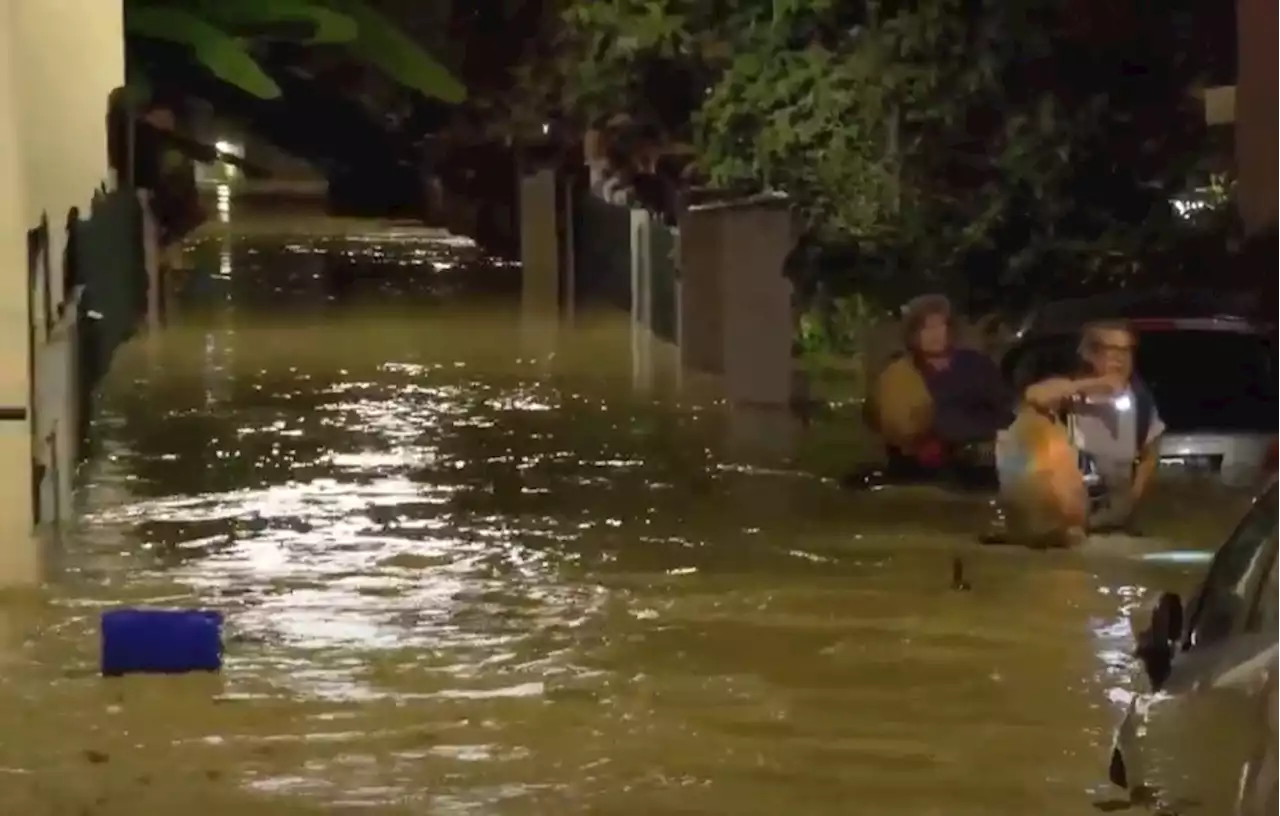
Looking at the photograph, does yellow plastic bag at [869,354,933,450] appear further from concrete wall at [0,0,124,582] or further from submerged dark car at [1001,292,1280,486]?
concrete wall at [0,0,124,582]

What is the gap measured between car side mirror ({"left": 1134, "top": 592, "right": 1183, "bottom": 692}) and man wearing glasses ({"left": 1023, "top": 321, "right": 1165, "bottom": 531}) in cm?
612

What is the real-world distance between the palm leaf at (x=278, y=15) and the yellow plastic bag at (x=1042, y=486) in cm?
1120

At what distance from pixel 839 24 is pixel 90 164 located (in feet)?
26.7

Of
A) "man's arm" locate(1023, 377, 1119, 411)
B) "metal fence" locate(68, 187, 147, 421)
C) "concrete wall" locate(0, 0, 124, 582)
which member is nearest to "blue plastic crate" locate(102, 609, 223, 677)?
"concrete wall" locate(0, 0, 124, 582)

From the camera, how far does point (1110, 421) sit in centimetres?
A: 1293

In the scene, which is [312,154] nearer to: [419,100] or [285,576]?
[419,100]

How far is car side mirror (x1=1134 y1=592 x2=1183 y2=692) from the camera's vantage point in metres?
6.61

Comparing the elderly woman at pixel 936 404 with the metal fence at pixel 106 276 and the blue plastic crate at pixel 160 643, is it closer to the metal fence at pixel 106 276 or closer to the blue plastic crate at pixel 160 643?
the metal fence at pixel 106 276

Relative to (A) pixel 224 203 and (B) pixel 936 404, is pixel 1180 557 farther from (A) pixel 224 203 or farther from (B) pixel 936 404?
(A) pixel 224 203

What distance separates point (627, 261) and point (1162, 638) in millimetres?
23000

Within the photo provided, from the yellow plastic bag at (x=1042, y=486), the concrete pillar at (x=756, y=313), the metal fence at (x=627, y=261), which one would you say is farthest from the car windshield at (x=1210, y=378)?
the metal fence at (x=627, y=261)

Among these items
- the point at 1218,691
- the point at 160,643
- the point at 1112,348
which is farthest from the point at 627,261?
the point at 1218,691

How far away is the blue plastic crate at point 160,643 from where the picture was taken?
9.70m

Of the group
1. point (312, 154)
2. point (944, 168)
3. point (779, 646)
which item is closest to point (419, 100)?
point (312, 154)
